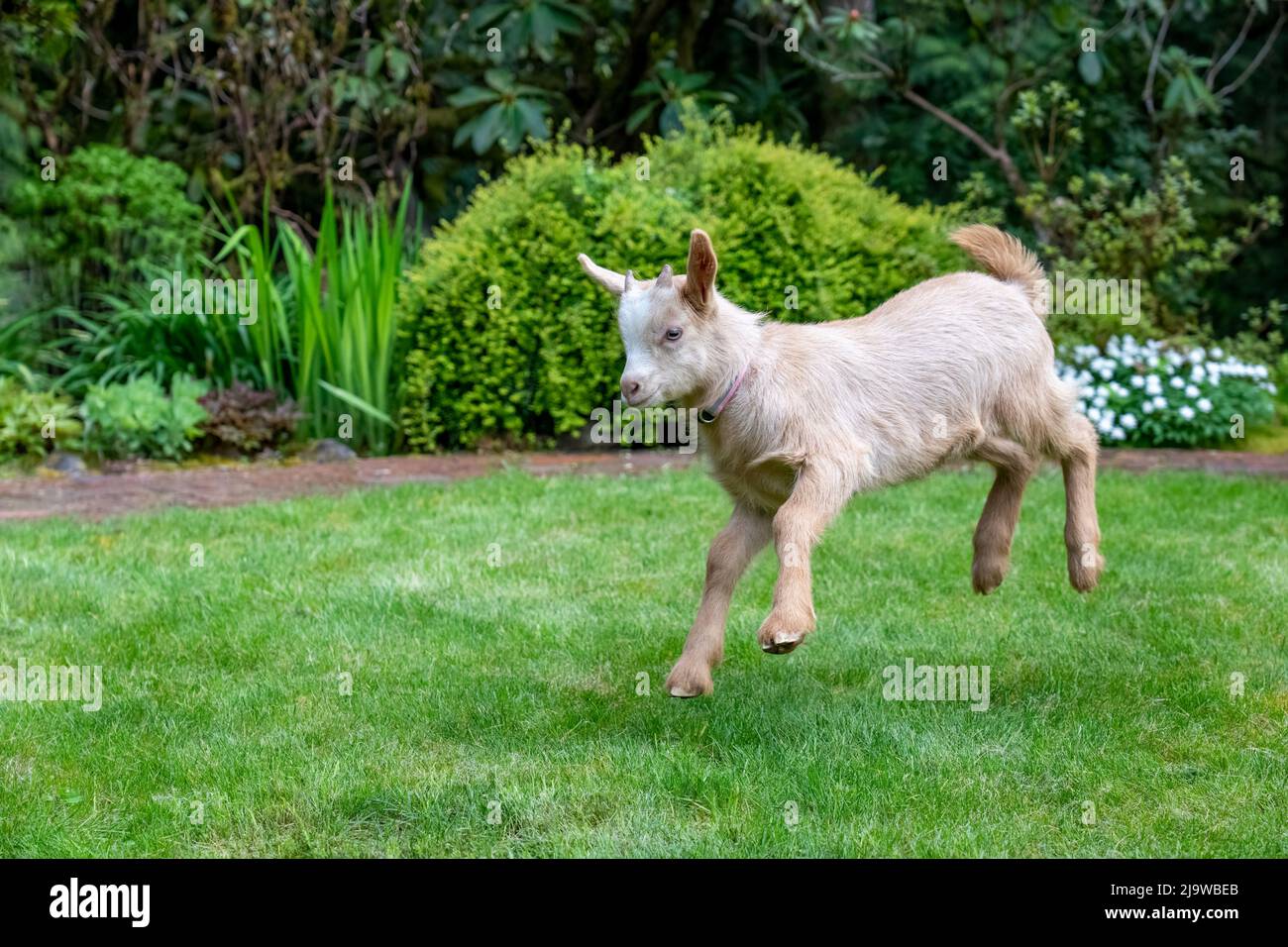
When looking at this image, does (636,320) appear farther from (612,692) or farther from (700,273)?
(612,692)

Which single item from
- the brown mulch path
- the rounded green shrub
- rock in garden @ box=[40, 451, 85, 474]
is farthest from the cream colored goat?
rock in garden @ box=[40, 451, 85, 474]

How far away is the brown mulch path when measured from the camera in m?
8.18

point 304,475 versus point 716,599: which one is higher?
point 716,599

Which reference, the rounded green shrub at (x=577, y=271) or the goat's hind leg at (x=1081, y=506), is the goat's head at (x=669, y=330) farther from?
the rounded green shrub at (x=577, y=271)

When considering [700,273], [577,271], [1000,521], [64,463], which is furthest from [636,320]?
[64,463]

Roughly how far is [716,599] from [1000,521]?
105 cm

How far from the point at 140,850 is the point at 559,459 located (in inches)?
237

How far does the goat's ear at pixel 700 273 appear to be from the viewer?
4.04 meters

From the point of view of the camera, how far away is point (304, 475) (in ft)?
29.2

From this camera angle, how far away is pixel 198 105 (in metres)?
12.5

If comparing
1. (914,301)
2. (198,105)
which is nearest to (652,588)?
(914,301)

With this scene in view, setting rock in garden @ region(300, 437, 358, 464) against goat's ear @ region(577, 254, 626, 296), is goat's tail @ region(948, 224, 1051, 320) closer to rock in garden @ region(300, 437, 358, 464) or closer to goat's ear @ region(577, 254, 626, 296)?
goat's ear @ region(577, 254, 626, 296)

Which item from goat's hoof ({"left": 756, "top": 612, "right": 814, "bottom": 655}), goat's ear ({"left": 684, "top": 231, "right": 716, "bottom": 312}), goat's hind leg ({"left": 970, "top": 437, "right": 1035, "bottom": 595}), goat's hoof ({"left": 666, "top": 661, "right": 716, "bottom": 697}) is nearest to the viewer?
goat's hoof ({"left": 756, "top": 612, "right": 814, "bottom": 655})

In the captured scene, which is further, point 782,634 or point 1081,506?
point 1081,506
